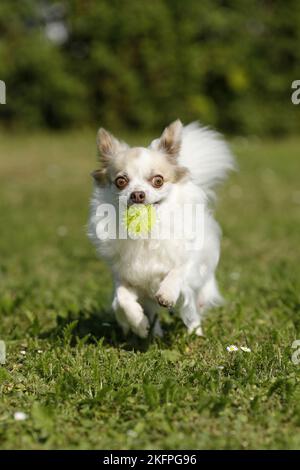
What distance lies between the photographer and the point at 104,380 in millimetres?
3549

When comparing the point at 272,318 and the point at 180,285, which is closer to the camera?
the point at 180,285

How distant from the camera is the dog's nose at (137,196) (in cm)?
362

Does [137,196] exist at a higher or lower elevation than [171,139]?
lower

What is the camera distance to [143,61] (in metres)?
15.6

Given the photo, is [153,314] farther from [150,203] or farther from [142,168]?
[142,168]

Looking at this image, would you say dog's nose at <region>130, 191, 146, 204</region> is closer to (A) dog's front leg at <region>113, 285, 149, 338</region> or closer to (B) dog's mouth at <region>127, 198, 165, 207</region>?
(B) dog's mouth at <region>127, 198, 165, 207</region>

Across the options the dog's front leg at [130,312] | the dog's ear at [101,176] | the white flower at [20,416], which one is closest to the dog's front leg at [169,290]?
the dog's front leg at [130,312]

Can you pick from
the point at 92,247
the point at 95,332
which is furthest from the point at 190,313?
the point at 92,247

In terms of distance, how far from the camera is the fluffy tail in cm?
438

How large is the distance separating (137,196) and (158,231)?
14.9 inches

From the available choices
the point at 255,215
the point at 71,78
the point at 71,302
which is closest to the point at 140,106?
the point at 71,78

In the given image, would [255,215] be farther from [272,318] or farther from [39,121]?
[39,121]

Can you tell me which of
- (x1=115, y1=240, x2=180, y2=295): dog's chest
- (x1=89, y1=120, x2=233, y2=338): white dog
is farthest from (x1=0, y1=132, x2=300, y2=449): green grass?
(x1=115, y1=240, x2=180, y2=295): dog's chest
